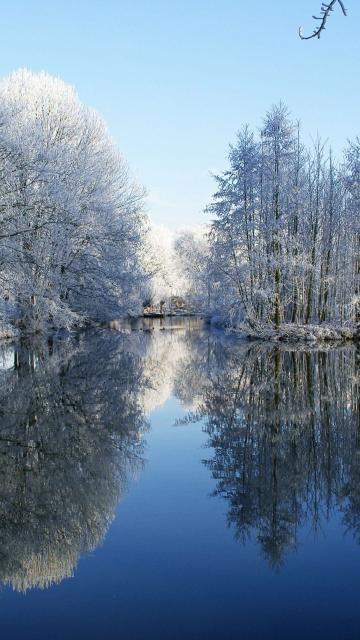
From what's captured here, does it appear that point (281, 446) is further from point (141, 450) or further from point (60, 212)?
point (60, 212)

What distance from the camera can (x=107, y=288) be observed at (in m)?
33.9

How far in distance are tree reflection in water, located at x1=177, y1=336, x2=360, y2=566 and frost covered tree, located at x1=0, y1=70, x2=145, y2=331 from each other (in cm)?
868

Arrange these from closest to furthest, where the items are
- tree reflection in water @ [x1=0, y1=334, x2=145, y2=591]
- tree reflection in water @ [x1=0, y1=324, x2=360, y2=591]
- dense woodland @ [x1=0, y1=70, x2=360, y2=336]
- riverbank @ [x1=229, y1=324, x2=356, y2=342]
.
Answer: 1. tree reflection in water @ [x1=0, y1=334, x2=145, y2=591]
2. tree reflection in water @ [x1=0, y1=324, x2=360, y2=591]
3. dense woodland @ [x1=0, y1=70, x2=360, y2=336]
4. riverbank @ [x1=229, y1=324, x2=356, y2=342]

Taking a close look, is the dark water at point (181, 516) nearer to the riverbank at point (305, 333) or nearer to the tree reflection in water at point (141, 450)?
the tree reflection in water at point (141, 450)

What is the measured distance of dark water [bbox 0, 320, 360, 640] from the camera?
400 cm

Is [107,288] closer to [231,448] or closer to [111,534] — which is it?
[231,448]

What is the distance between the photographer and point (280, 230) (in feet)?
93.1

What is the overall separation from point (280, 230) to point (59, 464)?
891 inches

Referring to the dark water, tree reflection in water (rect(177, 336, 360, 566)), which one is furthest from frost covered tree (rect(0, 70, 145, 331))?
the dark water

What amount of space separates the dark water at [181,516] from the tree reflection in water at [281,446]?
3 centimetres

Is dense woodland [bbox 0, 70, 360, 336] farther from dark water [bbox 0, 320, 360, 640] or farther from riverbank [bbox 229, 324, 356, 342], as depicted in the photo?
dark water [bbox 0, 320, 360, 640]

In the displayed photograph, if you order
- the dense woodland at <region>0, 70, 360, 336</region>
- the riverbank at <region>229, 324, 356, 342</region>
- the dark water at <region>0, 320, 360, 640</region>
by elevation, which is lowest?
the dark water at <region>0, 320, 360, 640</region>

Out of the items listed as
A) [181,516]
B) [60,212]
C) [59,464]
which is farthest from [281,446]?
[60,212]

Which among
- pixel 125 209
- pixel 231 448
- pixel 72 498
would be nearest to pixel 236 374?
pixel 231 448
